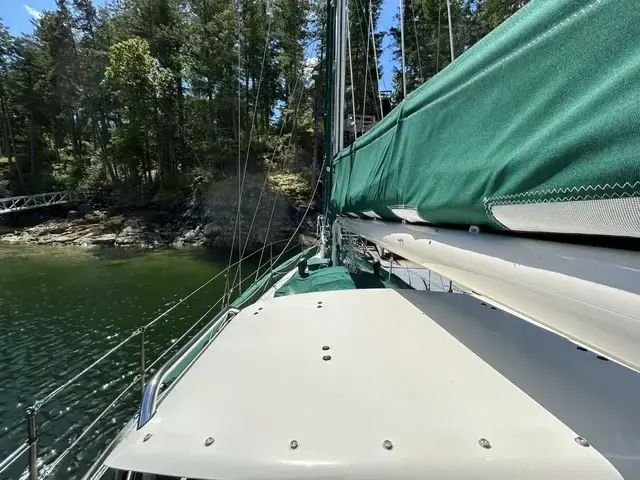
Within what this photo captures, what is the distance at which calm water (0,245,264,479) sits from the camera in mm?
4367

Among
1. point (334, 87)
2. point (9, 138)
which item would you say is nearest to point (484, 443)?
point (334, 87)

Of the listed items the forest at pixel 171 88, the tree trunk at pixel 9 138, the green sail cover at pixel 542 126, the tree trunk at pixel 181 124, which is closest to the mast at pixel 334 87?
the green sail cover at pixel 542 126

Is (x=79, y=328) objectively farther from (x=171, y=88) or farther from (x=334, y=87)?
(x=171, y=88)

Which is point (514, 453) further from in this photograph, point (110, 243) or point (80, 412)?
point (110, 243)

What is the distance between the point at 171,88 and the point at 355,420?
25694 millimetres

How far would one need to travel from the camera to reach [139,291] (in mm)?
10531

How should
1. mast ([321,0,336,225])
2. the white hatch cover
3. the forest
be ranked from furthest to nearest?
the forest → mast ([321,0,336,225]) → the white hatch cover

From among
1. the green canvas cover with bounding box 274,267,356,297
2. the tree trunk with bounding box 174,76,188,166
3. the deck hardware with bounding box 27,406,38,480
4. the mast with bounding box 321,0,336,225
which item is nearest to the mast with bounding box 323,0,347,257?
the mast with bounding box 321,0,336,225

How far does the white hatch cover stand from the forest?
16.8 meters

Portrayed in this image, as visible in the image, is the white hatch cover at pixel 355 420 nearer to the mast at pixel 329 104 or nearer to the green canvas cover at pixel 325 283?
the green canvas cover at pixel 325 283

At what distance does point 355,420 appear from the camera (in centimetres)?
96

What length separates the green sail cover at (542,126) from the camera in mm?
607

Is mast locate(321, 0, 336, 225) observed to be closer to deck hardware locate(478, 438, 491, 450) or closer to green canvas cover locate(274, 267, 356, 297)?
green canvas cover locate(274, 267, 356, 297)

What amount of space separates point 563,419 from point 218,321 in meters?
2.01
